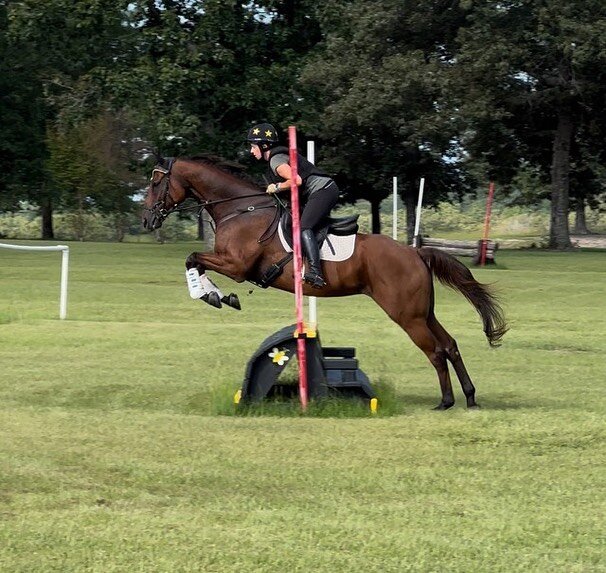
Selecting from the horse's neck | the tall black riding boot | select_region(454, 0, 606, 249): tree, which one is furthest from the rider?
select_region(454, 0, 606, 249): tree

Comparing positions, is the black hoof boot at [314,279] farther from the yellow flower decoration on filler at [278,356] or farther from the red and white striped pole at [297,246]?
the yellow flower decoration on filler at [278,356]

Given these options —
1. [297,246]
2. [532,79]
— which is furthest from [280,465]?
[532,79]

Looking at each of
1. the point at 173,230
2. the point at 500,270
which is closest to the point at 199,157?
the point at 500,270

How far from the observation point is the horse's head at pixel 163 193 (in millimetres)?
12273

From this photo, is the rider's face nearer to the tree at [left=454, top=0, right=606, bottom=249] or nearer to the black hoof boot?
the black hoof boot

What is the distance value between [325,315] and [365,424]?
→ 11.3m

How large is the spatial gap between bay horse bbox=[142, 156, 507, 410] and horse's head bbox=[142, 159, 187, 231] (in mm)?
10

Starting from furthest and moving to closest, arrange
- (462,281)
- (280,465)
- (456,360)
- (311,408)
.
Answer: (462,281), (456,360), (311,408), (280,465)

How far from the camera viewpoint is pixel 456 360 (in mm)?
11656

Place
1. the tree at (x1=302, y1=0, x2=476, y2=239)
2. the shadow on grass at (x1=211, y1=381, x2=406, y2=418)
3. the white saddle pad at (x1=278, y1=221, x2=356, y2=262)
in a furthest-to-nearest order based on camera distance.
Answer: the tree at (x1=302, y1=0, x2=476, y2=239)
the white saddle pad at (x1=278, y1=221, x2=356, y2=262)
the shadow on grass at (x1=211, y1=381, x2=406, y2=418)

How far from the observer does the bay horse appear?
1148 centimetres

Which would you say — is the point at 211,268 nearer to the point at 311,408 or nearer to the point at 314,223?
the point at 314,223

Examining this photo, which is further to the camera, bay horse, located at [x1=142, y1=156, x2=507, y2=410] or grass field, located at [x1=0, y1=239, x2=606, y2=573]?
bay horse, located at [x1=142, y1=156, x2=507, y2=410]

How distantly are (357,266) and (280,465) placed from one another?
12.0ft
